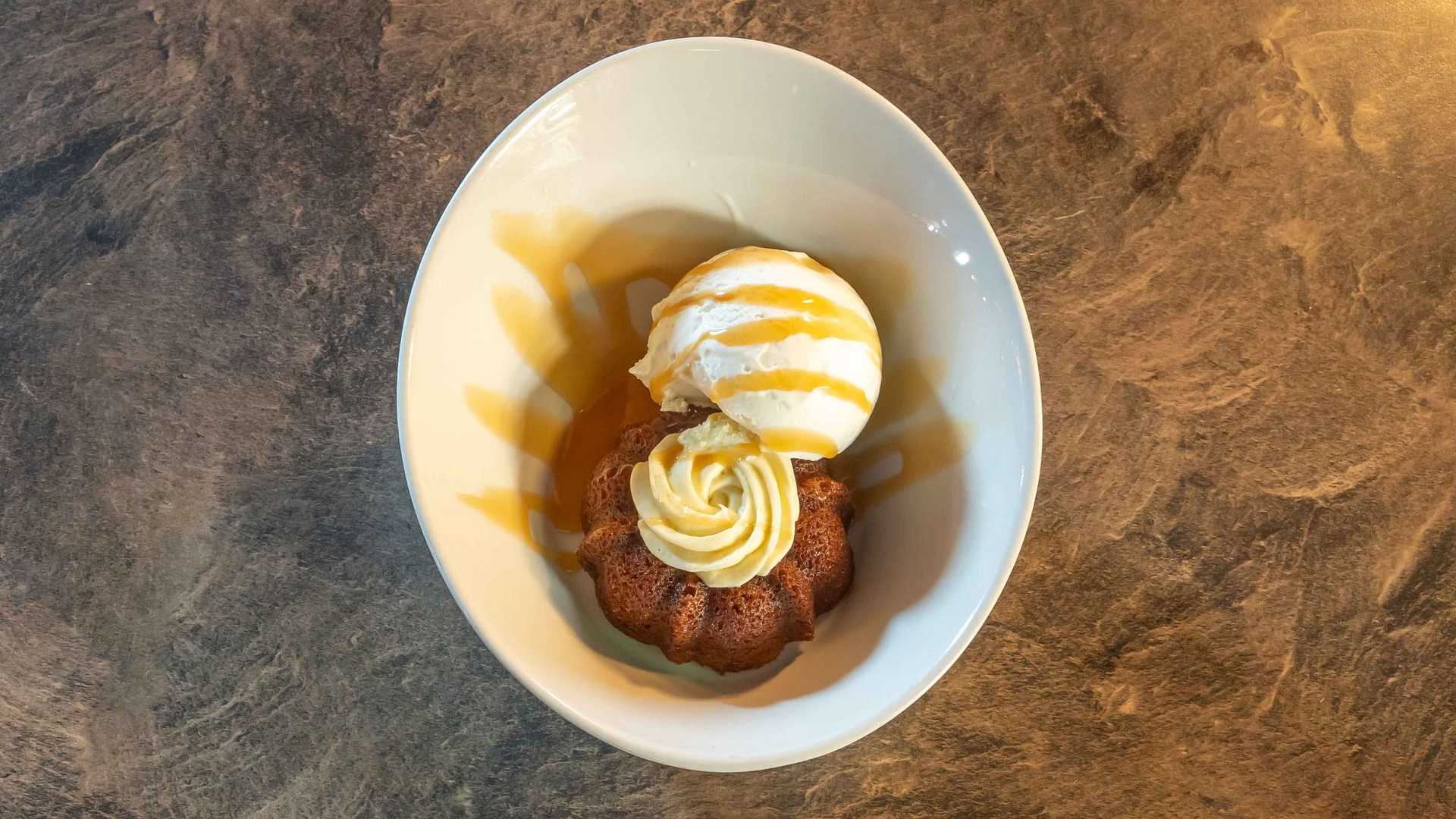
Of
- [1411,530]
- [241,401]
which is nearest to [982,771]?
[1411,530]

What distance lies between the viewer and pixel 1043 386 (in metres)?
1.17

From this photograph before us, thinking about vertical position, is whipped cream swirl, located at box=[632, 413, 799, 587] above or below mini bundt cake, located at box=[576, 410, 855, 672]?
above

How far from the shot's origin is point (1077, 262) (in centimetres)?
118

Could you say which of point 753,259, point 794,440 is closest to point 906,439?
point 794,440

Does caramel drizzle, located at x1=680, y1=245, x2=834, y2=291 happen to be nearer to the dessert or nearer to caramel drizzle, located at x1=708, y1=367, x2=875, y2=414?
the dessert

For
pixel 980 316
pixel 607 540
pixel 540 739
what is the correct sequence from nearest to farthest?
1. pixel 980 316
2. pixel 607 540
3. pixel 540 739

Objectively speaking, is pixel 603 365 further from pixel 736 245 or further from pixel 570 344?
pixel 736 245

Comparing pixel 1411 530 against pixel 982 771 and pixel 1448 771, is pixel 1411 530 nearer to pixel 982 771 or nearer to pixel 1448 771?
pixel 1448 771

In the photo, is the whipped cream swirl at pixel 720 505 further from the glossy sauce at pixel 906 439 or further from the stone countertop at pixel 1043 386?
the stone countertop at pixel 1043 386

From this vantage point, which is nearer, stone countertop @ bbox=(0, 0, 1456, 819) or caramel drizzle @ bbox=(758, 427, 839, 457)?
caramel drizzle @ bbox=(758, 427, 839, 457)

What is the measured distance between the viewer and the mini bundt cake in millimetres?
1021

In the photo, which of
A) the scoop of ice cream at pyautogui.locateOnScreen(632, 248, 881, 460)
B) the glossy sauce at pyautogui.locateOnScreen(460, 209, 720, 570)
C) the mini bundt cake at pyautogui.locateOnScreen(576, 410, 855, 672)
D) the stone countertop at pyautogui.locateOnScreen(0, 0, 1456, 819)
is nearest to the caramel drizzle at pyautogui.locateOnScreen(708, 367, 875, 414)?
the scoop of ice cream at pyautogui.locateOnScreen(632, 248, 881, 460)

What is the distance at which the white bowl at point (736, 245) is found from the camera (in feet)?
2.89

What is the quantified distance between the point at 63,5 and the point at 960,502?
1.40 meters
